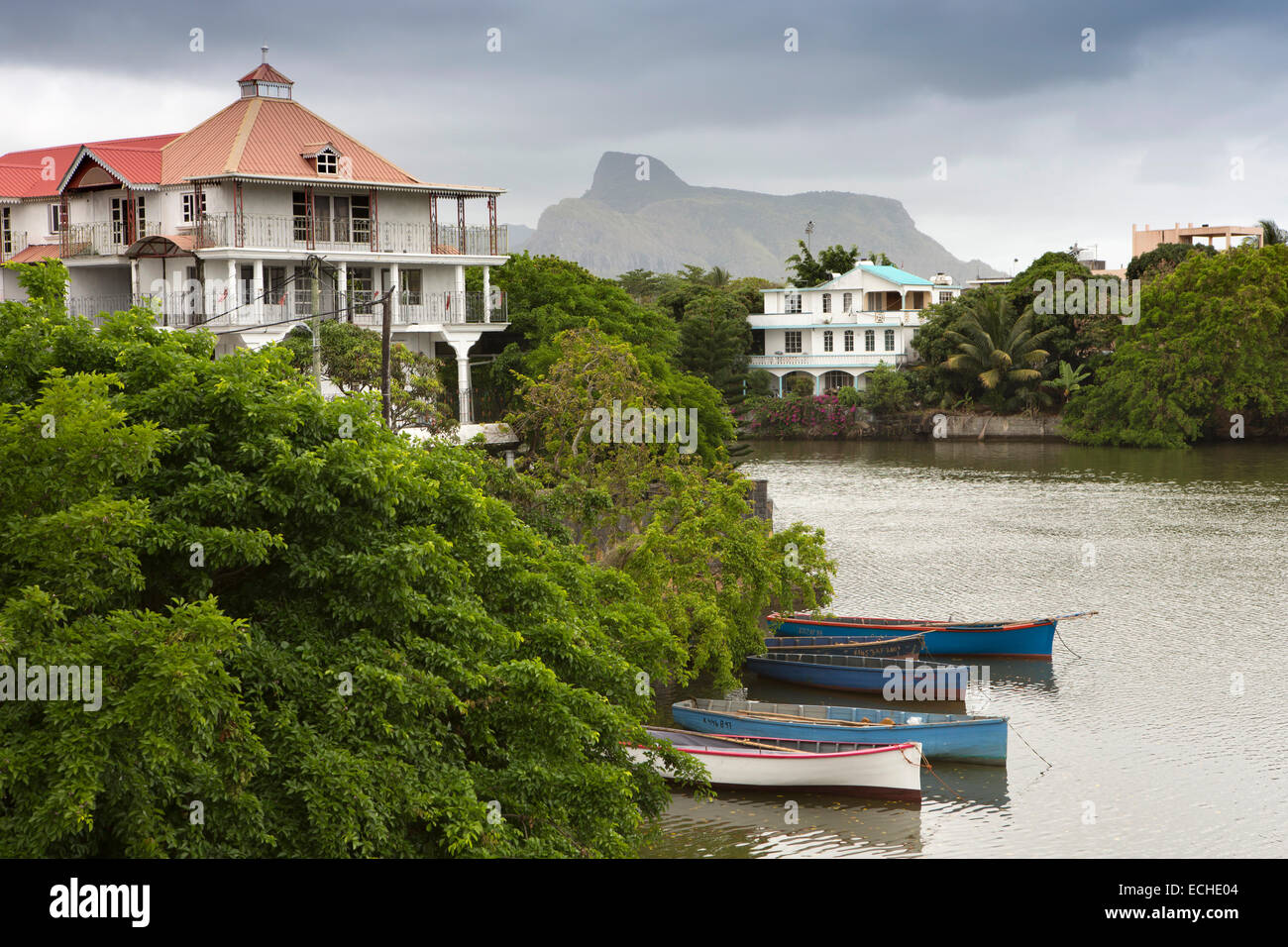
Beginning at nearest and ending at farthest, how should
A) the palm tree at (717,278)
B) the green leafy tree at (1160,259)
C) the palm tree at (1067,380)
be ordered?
the palm tree at (1067,380) < the green leafy tree at (1160,259) < the palm tree at (717,278)

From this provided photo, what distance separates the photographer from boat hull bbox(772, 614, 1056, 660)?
29094mm

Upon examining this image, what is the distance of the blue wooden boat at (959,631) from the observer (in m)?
29.1

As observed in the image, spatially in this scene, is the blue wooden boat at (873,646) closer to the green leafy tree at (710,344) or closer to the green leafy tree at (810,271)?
the green leafy tree at (710,344)

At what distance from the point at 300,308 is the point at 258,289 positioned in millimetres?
1167

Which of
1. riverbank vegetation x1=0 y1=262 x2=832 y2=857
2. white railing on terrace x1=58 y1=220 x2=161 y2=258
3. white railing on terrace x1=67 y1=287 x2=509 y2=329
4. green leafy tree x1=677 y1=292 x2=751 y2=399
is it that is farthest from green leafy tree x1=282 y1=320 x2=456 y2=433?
green leafy tree x1=677 y1=292 x2=751 y2=399

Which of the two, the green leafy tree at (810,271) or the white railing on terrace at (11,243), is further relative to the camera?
the green leafy tree at (810,271)

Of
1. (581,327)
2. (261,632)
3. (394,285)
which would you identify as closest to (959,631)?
(581,327)

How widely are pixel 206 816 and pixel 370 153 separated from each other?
1260 inches

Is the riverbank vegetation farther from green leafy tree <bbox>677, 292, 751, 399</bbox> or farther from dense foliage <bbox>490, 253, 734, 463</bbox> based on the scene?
green leafy tree <bbox>677, 292, 751, 399</bbox>

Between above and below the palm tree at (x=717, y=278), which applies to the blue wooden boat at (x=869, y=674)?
below

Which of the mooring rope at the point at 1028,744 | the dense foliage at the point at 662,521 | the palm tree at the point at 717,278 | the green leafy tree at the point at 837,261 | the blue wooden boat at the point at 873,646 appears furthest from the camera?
the palm tree at the point at 717,278

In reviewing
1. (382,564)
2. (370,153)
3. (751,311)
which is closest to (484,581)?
A: (382,564)

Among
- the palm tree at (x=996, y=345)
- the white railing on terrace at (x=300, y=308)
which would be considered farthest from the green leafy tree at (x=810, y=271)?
the white railing on terrace at (x=300, y=308)

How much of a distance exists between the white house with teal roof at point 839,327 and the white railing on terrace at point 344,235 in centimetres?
4045
